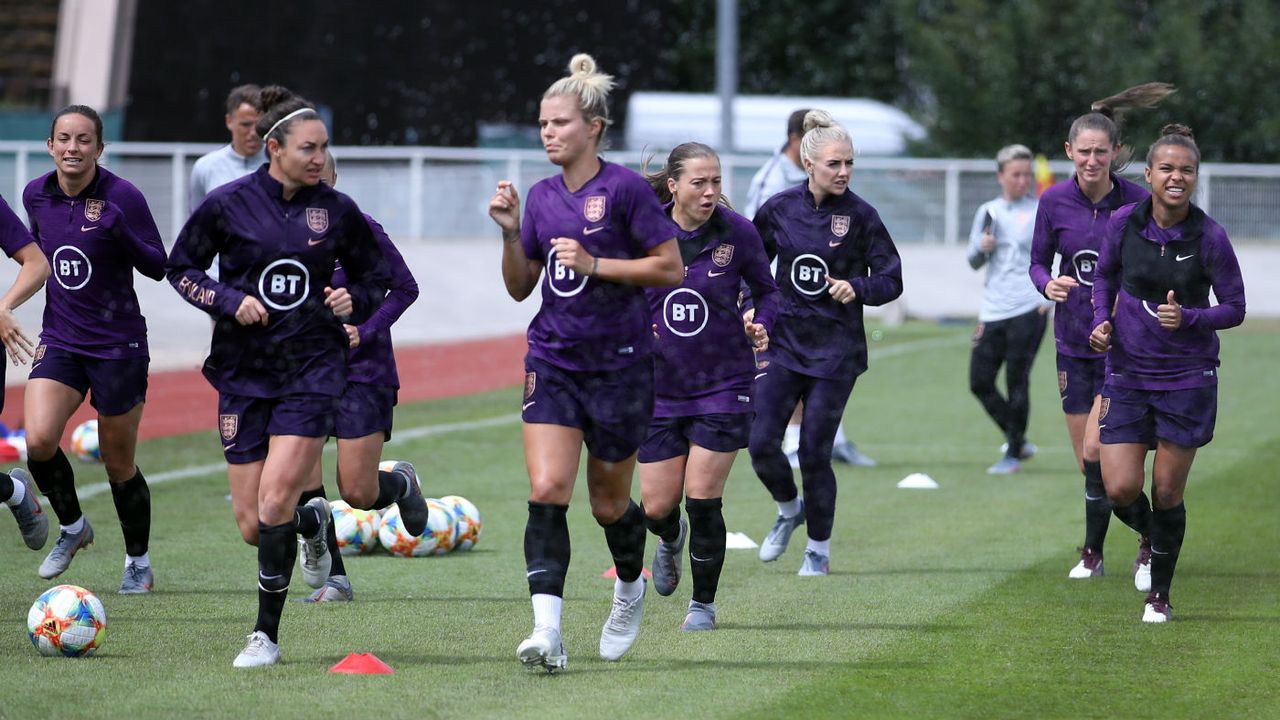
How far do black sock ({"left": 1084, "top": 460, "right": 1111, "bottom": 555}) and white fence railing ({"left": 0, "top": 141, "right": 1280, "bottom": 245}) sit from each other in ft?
62.4

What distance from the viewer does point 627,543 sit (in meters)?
6.82

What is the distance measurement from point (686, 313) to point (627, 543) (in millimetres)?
1155

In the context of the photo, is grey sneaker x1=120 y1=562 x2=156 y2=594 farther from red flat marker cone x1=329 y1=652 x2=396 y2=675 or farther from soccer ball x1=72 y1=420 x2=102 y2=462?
soccer ball x1=72 y1=420 x2=102 y2=462

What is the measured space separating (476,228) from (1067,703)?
2383cm

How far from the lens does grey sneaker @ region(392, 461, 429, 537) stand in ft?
27.5

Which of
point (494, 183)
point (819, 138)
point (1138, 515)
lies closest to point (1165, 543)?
point (1138, 515)

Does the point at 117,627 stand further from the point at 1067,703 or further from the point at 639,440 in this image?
the point at 1067,703

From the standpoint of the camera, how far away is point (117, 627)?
728 centimetres

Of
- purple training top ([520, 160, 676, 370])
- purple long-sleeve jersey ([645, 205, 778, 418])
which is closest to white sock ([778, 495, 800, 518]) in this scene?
purple long-sleeve jersey ([645, 205, 778, 418])

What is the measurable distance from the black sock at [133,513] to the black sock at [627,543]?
242cm

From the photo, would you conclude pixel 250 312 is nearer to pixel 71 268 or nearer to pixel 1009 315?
pixel 71 268

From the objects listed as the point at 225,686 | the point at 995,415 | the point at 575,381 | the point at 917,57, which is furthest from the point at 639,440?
the point at 917,57

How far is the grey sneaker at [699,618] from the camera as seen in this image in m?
7.39

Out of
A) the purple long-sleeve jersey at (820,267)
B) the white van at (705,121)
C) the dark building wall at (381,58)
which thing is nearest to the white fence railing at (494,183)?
the dark building wall at (381,58)
